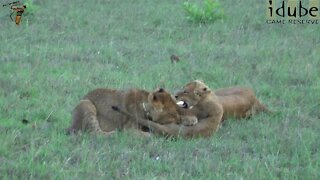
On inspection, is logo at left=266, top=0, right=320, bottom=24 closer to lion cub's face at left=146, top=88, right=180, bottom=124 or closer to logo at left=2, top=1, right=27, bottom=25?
logo at left=2, top=1, right=27, bottom=25

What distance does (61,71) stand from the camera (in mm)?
8719

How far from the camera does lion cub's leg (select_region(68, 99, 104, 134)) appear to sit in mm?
6203

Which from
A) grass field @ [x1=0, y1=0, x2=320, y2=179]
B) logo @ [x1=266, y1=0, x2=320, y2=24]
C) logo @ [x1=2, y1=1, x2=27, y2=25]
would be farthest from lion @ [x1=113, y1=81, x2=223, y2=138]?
logo @ [x1=2, y1=1, x2=27, y2=25]

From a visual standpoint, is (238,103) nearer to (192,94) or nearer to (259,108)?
(259,108)

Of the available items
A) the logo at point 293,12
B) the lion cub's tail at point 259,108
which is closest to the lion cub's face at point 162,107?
the lion cub's tail at point 259,108

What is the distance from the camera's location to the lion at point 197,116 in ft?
20.0

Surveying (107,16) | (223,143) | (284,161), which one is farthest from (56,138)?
(107,16)

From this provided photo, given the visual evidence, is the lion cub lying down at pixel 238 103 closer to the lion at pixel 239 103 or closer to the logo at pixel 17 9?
the lion at pixel 239 103

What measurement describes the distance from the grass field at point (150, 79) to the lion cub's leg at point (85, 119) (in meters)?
0.15

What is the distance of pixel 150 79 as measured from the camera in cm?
833

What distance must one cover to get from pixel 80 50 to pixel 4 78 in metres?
1.94

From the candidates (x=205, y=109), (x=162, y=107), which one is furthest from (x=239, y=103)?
(x=162, y=107)

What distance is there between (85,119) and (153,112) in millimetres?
590

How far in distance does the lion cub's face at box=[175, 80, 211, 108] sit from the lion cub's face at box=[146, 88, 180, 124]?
Answer: 25 centimetres
